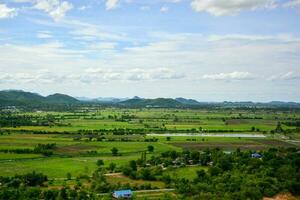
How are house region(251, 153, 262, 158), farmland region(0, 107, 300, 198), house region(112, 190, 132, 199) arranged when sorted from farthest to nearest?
house region(251, 153, 262, 158) < farmland region(0, 107, 300, 198) < house region(112, 190, 132, 199)

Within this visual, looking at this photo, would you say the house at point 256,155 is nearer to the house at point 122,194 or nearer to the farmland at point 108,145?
the farmland at point 108,145

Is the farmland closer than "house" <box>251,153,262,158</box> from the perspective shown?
Yes

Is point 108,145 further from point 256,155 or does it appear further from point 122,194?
point 122,194

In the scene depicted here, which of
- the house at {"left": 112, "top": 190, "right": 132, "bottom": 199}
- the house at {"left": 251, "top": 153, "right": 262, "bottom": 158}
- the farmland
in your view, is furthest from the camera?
the house at {"left": 251, "top": 153, "right": 262, "bottom": 158}

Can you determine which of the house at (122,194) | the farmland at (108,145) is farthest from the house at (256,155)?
the house at (122,194)

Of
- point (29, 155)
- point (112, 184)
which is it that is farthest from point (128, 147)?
point (112, 184)

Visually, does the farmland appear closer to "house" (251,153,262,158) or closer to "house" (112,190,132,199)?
"house" (112,190,132,199)

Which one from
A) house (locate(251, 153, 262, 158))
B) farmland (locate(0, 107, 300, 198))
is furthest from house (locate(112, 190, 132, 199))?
house (locate(251, 153, 262, 158))

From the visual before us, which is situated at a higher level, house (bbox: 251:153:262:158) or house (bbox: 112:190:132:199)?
house (bbox: 251:153:262:158)
